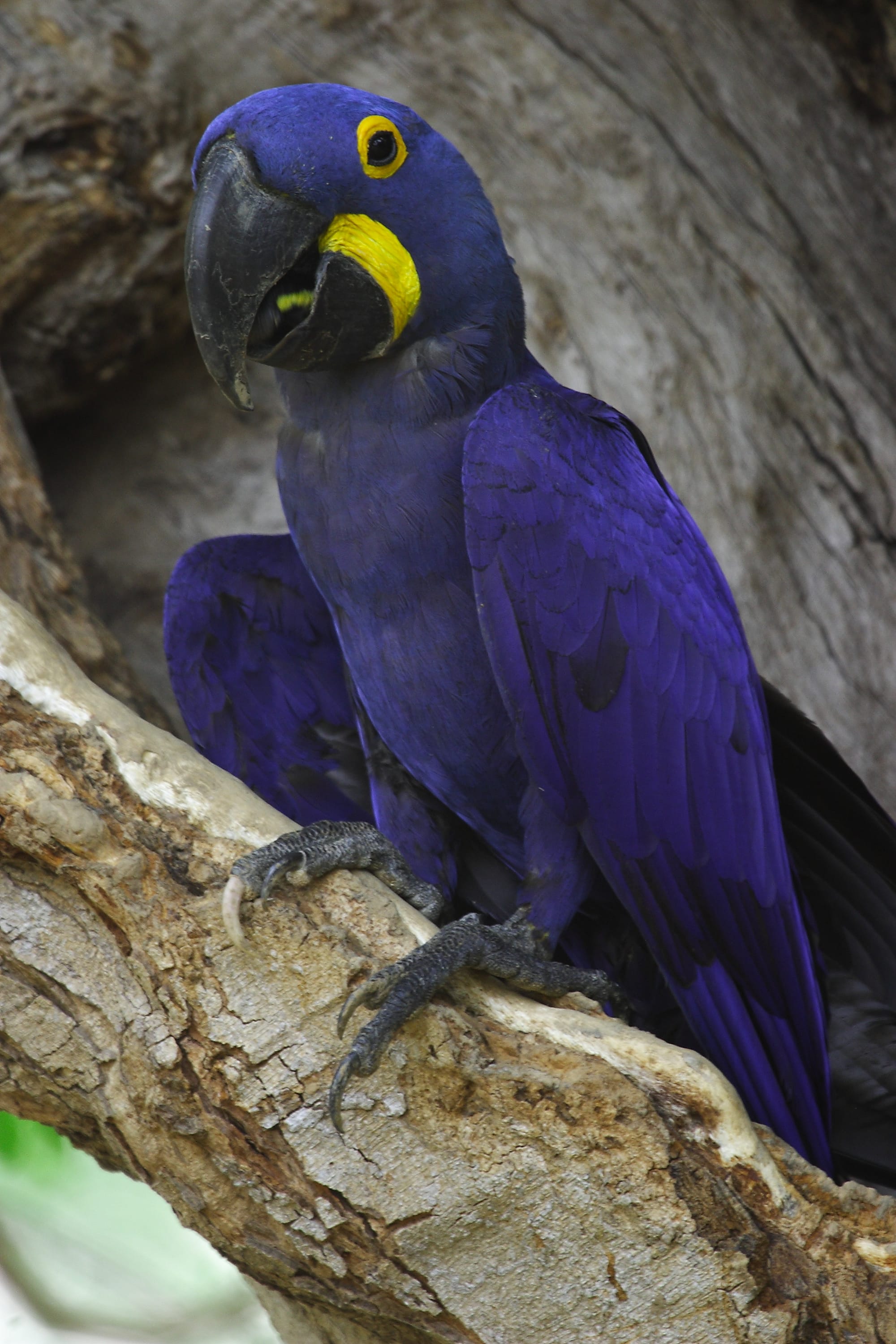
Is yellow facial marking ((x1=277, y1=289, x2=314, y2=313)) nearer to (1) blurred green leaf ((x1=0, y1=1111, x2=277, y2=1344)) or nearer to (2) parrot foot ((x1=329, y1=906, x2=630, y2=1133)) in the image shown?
(2) parrot foot ((x1=329, y1=906, x2=630, y2=1133))

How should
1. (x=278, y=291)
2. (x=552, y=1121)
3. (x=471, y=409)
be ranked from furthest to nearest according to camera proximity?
(x=471, y=409)
(x=278, y=291)
(x=552, y=1121)

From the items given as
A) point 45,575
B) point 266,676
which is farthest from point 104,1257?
point 45,575

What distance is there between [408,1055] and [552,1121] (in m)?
0.21

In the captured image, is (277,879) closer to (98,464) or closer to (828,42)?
(98,464)

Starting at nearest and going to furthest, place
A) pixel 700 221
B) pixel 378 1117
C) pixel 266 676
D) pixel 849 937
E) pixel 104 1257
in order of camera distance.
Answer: pixel 378 1117
pixel 849 937
pixel 266 676
pixel 700 221
pixel 104 1257

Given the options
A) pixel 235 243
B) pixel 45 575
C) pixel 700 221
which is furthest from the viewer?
pixel 700 221

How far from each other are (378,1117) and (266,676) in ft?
3.75

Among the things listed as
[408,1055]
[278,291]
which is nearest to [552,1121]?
[408,1055]

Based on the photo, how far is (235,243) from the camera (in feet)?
5.65

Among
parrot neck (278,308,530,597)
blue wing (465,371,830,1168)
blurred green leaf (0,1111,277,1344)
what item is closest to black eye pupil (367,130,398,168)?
parrot neck (278,308,530,597)

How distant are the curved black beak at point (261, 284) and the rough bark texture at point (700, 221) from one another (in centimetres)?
110

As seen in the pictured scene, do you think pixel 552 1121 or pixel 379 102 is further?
pixel 379 102

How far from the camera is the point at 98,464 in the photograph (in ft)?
10.2

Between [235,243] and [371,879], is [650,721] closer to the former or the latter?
[371,879]
